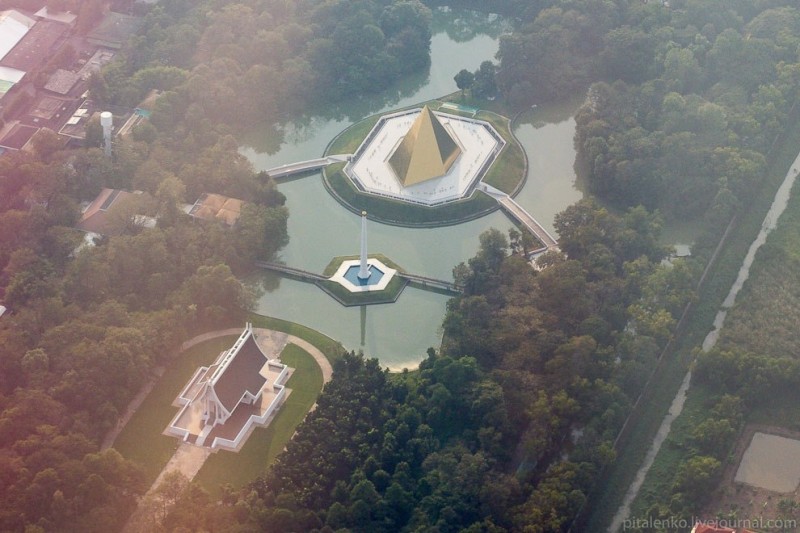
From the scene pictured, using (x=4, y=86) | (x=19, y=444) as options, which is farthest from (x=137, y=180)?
(x=19, y=444)

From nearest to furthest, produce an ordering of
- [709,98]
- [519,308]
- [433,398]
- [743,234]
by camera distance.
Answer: [433,398], [519,308], [743,234], [709,98]

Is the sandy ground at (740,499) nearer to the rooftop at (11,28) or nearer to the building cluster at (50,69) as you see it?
the building cluster at (50,69)

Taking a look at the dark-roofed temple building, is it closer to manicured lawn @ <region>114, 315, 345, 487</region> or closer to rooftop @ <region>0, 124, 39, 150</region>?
manicured lawn @ <region>114, 315, 345, 487</region>

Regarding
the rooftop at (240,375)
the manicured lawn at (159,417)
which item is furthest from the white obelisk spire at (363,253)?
the rooftop at (240,375)

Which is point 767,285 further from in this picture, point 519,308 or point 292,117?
point 292,117

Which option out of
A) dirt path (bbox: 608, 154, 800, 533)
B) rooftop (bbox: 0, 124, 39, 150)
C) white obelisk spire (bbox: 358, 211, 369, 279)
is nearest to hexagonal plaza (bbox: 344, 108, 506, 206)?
white obelisk spire (bbox: 358, 211, 369, 279)
